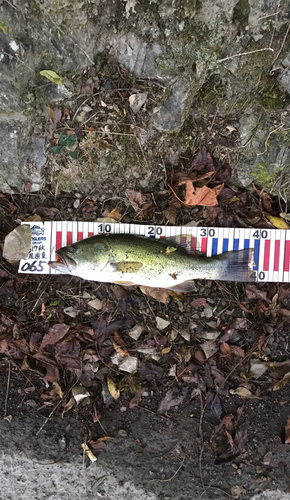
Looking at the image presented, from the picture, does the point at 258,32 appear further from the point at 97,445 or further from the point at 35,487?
the point at 35,487

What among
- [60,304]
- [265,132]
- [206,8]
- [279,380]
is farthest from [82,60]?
[279,380]

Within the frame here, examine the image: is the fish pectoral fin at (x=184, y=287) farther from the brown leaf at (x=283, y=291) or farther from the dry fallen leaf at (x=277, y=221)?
the dry fallen leaf at (x=277, y=221)

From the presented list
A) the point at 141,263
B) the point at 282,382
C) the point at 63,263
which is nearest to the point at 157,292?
the point at 141,263

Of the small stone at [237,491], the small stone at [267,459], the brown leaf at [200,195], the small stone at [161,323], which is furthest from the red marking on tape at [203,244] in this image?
the small stone at [237,491]

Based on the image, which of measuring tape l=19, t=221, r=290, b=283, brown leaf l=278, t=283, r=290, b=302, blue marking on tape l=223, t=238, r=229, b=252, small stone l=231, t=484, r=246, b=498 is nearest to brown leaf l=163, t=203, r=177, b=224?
measuring tape l=19, t=221, r=290, b=283

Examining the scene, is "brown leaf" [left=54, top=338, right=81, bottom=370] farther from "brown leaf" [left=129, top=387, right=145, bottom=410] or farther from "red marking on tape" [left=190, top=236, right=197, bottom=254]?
"red marking on tape" [left=190, top=236, right=197, bottom=254]

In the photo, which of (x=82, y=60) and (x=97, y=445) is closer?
(x=82, y=60)
